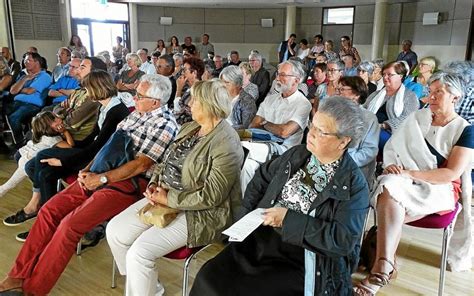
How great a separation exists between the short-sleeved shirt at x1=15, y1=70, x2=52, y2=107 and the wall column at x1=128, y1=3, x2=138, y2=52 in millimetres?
7541

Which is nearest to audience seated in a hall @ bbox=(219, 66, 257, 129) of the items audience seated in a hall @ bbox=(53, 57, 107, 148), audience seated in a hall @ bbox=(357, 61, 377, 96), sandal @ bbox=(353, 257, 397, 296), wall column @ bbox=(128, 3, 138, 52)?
audience seated in a hall @ bbox=(53, 57, 107, 148)

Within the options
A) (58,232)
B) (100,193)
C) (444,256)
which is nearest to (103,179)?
(100,193)

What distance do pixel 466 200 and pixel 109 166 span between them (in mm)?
2003

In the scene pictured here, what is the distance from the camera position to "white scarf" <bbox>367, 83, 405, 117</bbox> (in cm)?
319

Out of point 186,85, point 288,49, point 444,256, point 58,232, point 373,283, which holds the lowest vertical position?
point 373,283

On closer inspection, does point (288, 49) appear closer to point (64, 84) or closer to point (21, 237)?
point (64, 84)

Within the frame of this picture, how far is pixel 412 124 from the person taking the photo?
223 centimetres

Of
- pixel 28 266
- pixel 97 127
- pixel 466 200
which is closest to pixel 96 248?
pixel 28 266

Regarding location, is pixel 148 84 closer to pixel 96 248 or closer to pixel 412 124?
pixel 96 248

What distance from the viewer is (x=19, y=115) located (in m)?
4.48

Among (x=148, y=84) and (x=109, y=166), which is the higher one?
(x=148, y=84)

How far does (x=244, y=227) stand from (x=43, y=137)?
85.9 inches

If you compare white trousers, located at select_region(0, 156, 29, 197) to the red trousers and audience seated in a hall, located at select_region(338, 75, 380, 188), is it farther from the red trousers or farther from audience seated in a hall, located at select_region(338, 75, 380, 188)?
audience seated in a hall, located at select_region(338, 75, 380, 188)

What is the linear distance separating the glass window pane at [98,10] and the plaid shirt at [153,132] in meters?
9.13
